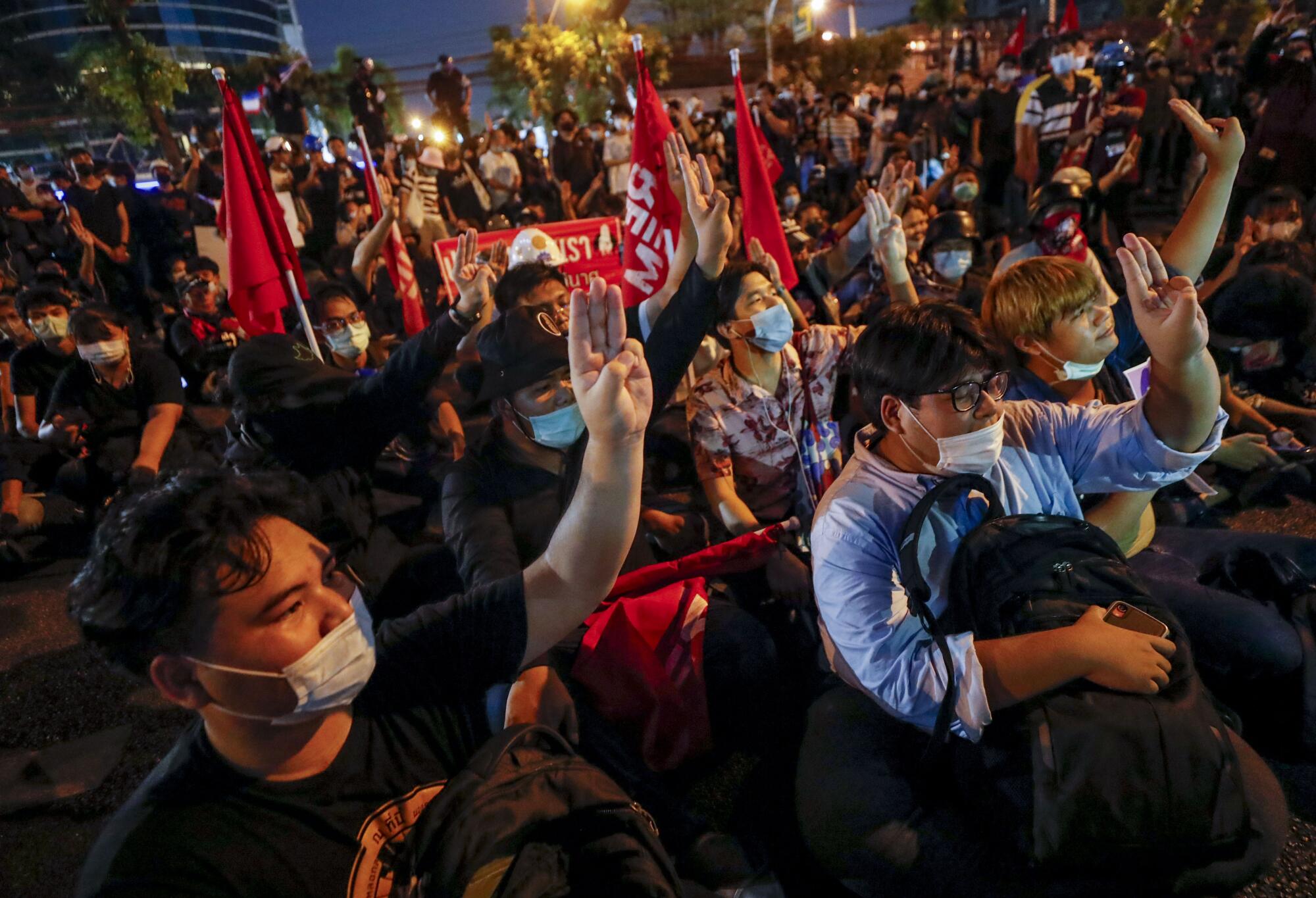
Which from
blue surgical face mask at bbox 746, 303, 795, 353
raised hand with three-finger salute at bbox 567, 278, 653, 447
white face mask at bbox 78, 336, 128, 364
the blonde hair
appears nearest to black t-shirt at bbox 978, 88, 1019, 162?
blue surgical face mask at bbox 746, 303, 795, 353

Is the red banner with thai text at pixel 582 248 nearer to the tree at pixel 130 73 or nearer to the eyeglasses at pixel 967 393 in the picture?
the eyeglasses at pixel 967 393

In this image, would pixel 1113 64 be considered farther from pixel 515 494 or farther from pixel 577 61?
pixel 577 61

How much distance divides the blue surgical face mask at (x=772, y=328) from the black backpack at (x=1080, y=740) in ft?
5.20

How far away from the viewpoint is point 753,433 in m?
3.36

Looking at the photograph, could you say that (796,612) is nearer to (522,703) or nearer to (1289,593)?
(522,703)

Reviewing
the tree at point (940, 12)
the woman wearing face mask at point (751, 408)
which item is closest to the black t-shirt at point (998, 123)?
the woman wearing face mask at point (751, 408)

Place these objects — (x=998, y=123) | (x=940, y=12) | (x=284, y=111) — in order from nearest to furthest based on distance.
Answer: (x=998, y=123), (x=284, y=111), (x=940, y=12)

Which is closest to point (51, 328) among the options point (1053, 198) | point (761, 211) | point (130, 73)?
point (761, 211)

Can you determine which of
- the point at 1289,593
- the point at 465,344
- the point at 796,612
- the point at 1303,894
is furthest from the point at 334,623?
the point at 465,344

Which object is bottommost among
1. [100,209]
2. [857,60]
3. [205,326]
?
[205,326]

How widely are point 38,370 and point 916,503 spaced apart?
5.79 m

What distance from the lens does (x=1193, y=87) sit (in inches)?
437

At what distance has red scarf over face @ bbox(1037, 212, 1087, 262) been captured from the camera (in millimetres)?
4336

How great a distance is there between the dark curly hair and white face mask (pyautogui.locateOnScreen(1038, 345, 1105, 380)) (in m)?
2.43
